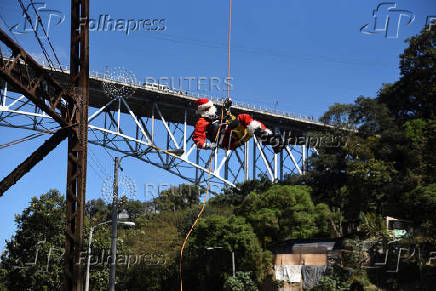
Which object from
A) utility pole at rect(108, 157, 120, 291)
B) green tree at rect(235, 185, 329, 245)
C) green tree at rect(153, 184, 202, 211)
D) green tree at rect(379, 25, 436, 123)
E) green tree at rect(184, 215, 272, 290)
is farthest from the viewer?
green tree at rect(153, 184, 202, 211)

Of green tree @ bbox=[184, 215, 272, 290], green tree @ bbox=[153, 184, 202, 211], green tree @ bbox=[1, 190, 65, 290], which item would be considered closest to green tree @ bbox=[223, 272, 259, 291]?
green tree @ bbox=[184, 215, 272, 290]

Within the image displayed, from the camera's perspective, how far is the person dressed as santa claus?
1422cm

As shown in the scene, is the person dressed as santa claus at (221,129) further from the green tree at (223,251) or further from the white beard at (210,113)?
the green tree at (223,251)

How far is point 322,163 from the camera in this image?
4538 cm

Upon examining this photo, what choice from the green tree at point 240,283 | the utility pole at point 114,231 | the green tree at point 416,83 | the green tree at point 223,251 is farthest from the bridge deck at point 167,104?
the utility pole at point 114,231

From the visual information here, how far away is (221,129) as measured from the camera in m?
14.5

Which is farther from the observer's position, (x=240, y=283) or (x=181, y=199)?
(x=181, y=199)

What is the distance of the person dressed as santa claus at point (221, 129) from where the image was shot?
14.2 m

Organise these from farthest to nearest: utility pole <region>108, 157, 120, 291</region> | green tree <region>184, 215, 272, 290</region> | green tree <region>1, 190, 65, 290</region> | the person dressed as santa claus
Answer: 1. green tree <region>184, 215, 272, 290</region>
2. green tree <region>1, 190, 65, 290</region>
3. utility pole <region>108, 157, 120, 291</region>
4. the person dressed as santa claus

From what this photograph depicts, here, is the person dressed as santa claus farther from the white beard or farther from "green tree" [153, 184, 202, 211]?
"green tree" [153, 184, 202, 211]

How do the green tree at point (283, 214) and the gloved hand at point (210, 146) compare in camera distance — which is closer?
the gloved hand at point (210, 146)

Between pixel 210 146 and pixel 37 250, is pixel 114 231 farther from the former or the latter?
pixel 37 250

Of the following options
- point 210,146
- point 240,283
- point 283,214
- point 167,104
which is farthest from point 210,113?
point 167,104

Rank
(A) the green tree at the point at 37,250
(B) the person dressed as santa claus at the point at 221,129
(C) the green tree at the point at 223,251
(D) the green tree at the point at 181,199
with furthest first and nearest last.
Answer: (D) the green tree at the point at 181,199
(C) the green tree at the point at 223,251
(A) the green tree at the point at 37,250
(B) the person dressed as santa claus at the point at 221,129
